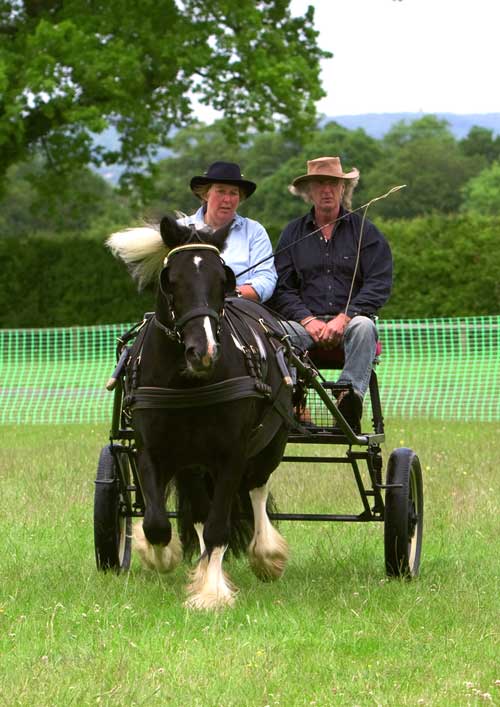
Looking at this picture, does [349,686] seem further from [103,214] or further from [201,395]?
[103,214]

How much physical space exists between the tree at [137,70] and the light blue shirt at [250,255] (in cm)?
1569

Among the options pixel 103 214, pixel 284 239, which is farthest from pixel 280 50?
pixel 103 214

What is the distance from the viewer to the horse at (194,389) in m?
5.36

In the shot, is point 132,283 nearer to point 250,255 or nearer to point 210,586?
point 250,255

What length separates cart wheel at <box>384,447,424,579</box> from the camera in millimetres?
6199

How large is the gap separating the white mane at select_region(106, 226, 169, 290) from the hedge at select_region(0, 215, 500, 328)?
18821mm

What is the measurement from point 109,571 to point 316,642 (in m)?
1.67

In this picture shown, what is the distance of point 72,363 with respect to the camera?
20.6 m

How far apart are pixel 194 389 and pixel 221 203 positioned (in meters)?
1.65

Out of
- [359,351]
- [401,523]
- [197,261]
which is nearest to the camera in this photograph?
[197,261]

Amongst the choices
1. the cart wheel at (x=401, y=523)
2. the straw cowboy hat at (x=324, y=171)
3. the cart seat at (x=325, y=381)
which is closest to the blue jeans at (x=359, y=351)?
the cart seat at (x=325, y=381)

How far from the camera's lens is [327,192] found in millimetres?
7164

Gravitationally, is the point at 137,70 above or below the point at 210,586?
above

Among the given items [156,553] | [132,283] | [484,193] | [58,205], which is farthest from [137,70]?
[484,193]
